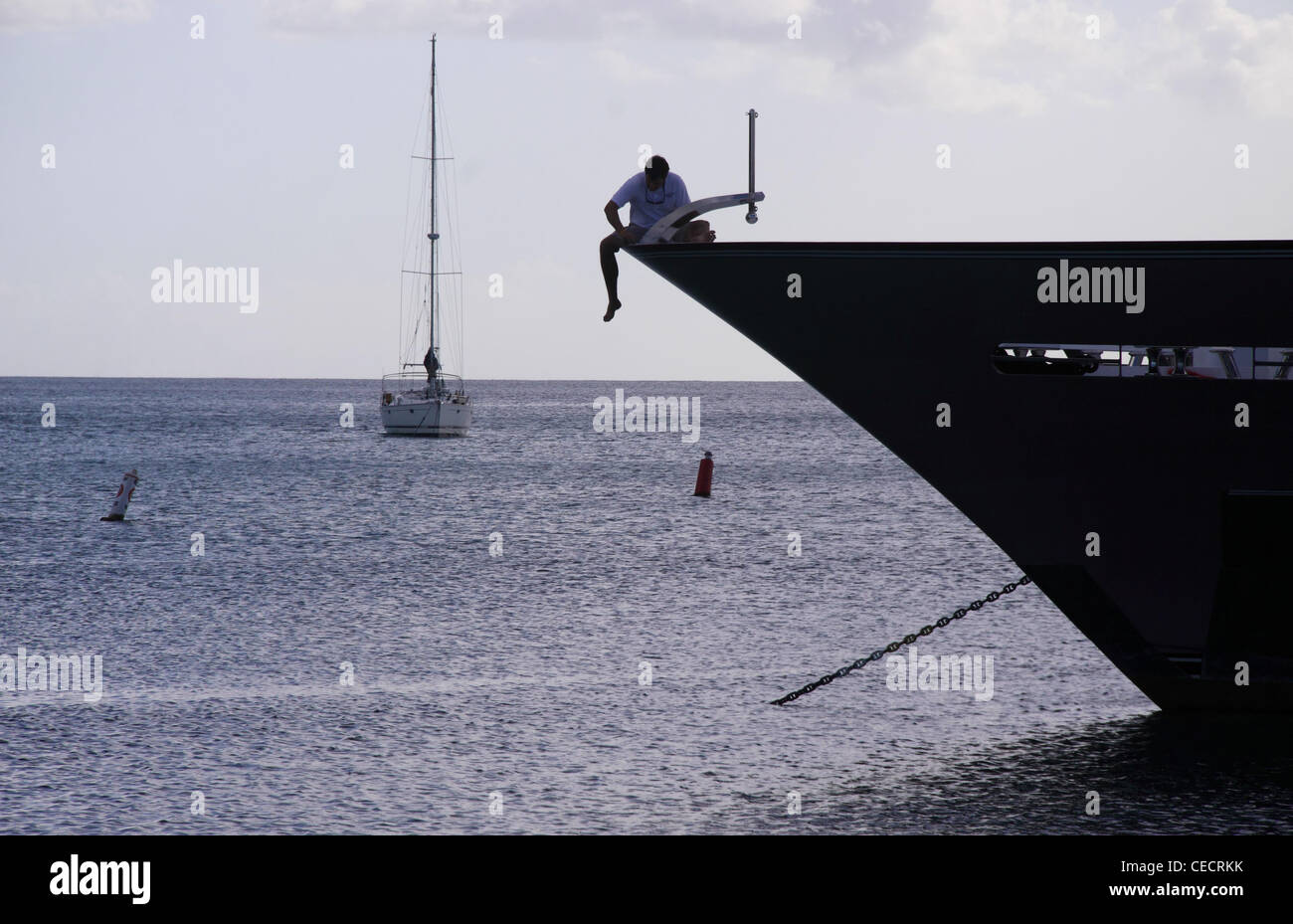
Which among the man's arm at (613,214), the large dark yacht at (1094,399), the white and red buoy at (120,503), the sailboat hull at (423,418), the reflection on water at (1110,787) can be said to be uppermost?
the sailboat hull at (423,418)

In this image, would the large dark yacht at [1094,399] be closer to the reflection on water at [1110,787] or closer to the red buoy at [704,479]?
the reflection on water at [1110,787]

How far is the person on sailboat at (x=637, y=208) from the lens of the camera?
1021 cm

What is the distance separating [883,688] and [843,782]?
4.49 meters

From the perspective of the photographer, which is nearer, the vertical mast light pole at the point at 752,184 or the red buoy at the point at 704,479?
the vertical mast light pole at the point at 752,184

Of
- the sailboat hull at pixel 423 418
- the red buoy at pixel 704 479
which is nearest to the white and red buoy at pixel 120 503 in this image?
the red buoy at pixel 704 479

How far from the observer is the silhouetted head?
32.8 feet

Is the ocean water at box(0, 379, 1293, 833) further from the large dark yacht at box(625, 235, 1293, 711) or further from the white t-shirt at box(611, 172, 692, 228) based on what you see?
the white t-shirt at box(611, 172, 692, 228)

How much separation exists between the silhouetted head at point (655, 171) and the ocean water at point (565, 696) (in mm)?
4684

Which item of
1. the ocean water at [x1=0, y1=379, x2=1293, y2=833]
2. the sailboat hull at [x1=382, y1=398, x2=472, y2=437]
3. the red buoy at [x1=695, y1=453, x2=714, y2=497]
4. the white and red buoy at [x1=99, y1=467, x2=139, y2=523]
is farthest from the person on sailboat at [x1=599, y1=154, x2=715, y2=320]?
the sailboat hull at [x1=382, y1=398, x2=472, y2=437]

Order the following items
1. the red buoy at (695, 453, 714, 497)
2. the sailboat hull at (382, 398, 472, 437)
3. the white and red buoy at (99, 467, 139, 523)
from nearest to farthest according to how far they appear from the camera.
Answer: the white and red buoy at (99, 467, 139, 523)
the red buoy at (695, 453, 714, 497)
the sailboat hull at (382, 398, 472, 437)

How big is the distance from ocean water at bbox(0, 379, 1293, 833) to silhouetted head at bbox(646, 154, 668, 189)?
4.68 metres
